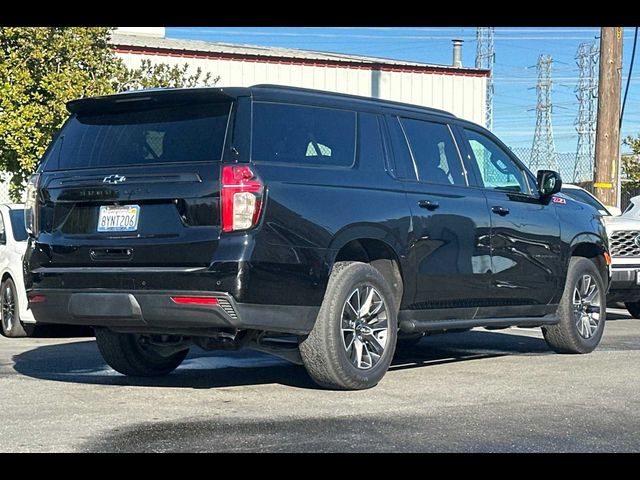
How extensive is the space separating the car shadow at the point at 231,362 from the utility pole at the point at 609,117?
26.1 ft

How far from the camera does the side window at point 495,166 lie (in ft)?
32.0

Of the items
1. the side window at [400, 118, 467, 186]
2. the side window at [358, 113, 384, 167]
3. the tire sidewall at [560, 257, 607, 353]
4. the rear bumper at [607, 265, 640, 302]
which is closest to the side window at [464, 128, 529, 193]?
the side window at [400, 118, 467, 186]

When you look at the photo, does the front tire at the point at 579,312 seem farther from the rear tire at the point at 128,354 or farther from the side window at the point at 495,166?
the rear tire at the point at 128,354

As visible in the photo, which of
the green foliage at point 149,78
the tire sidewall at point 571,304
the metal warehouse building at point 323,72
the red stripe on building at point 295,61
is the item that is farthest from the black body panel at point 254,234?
the metal warehouse building at point 323,72

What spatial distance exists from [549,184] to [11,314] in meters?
6.04

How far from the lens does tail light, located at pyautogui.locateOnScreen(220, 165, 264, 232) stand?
7.39 metres

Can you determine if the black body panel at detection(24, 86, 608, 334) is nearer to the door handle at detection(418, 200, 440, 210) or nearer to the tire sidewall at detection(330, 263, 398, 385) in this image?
the door handle at detection(418, 200, 440, 210)

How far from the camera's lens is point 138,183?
769 cm

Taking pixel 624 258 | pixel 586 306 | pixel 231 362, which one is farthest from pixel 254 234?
pixel 624 258

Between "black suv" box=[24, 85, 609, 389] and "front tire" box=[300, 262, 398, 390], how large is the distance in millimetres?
11

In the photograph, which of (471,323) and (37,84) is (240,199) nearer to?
(471,323)

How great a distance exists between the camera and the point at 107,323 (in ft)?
25.6

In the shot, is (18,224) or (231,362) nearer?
(231,362)
